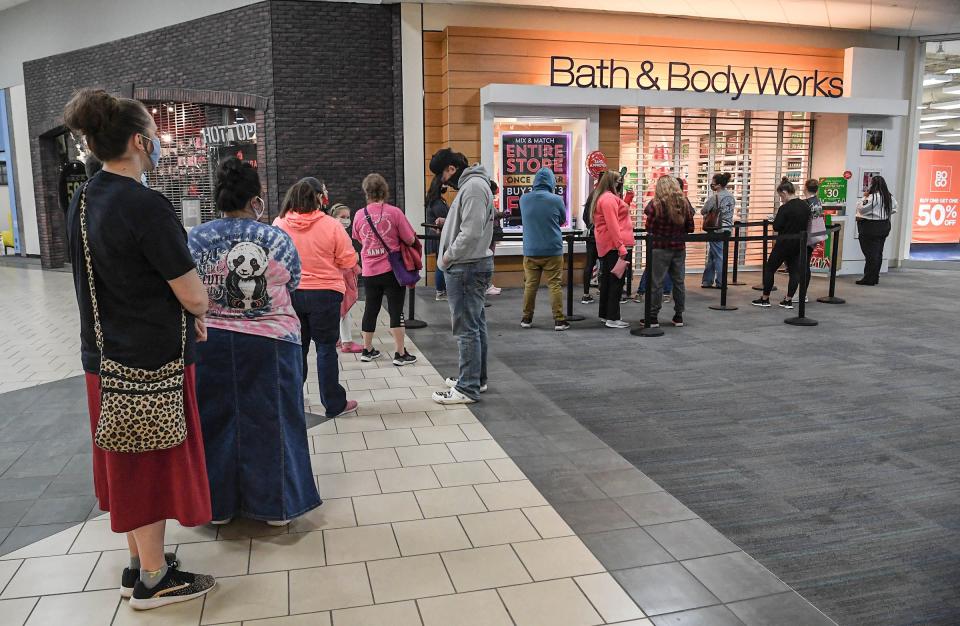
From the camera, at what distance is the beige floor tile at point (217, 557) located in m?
2.72

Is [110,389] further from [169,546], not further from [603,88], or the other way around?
[603,88]

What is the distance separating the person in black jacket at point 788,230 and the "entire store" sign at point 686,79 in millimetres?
2952

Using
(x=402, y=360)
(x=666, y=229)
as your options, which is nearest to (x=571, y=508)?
(x=402, y=360)

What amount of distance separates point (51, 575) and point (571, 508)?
208cm

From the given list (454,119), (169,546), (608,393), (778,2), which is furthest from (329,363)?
(778,2)

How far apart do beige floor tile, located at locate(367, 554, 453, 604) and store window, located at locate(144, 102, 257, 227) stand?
9.49m

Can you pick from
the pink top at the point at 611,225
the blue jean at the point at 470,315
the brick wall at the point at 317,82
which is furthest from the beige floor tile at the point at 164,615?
the brick wall at the point at 317,82

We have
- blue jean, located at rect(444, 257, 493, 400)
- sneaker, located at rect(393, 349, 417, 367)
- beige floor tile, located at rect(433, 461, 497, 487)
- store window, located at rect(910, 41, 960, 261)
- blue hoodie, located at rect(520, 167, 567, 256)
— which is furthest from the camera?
store window, located at rect(910, 41, 960, 261)

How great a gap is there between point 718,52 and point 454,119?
15.2 feet

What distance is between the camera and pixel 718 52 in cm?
1158

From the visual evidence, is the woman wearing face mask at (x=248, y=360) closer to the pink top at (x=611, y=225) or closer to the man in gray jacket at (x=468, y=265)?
the man in gray jacket at (x=468, y=265)

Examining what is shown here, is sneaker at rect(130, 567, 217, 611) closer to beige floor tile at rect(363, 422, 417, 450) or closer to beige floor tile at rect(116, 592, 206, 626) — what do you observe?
beige floor tile at rect(116, 592, 206, 626)

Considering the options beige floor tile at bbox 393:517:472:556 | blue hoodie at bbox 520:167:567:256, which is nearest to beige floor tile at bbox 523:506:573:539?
beige floor tile at bbox 393:517:472:556

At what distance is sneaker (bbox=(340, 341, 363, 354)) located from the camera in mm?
6387
